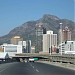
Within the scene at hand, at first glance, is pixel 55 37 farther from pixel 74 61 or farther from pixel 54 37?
pixel 74 61

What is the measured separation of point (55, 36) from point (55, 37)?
119 cm

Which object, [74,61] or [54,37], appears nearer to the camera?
[74,61]

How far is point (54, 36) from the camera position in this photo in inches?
7844

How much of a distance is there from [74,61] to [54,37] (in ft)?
464

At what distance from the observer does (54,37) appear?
19925 centimetres

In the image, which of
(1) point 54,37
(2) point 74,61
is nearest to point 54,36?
(1) point 54,37

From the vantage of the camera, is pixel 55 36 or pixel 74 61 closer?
pixel 74 61

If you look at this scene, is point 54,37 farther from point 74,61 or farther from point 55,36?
point 74,61

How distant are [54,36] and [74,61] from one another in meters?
141

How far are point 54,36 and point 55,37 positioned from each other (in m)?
1.15

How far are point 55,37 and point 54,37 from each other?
3.13 feet

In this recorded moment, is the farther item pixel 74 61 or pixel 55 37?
pixel 55 37

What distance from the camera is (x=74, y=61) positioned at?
58000 mm

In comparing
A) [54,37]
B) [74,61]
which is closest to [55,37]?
[54,37]
